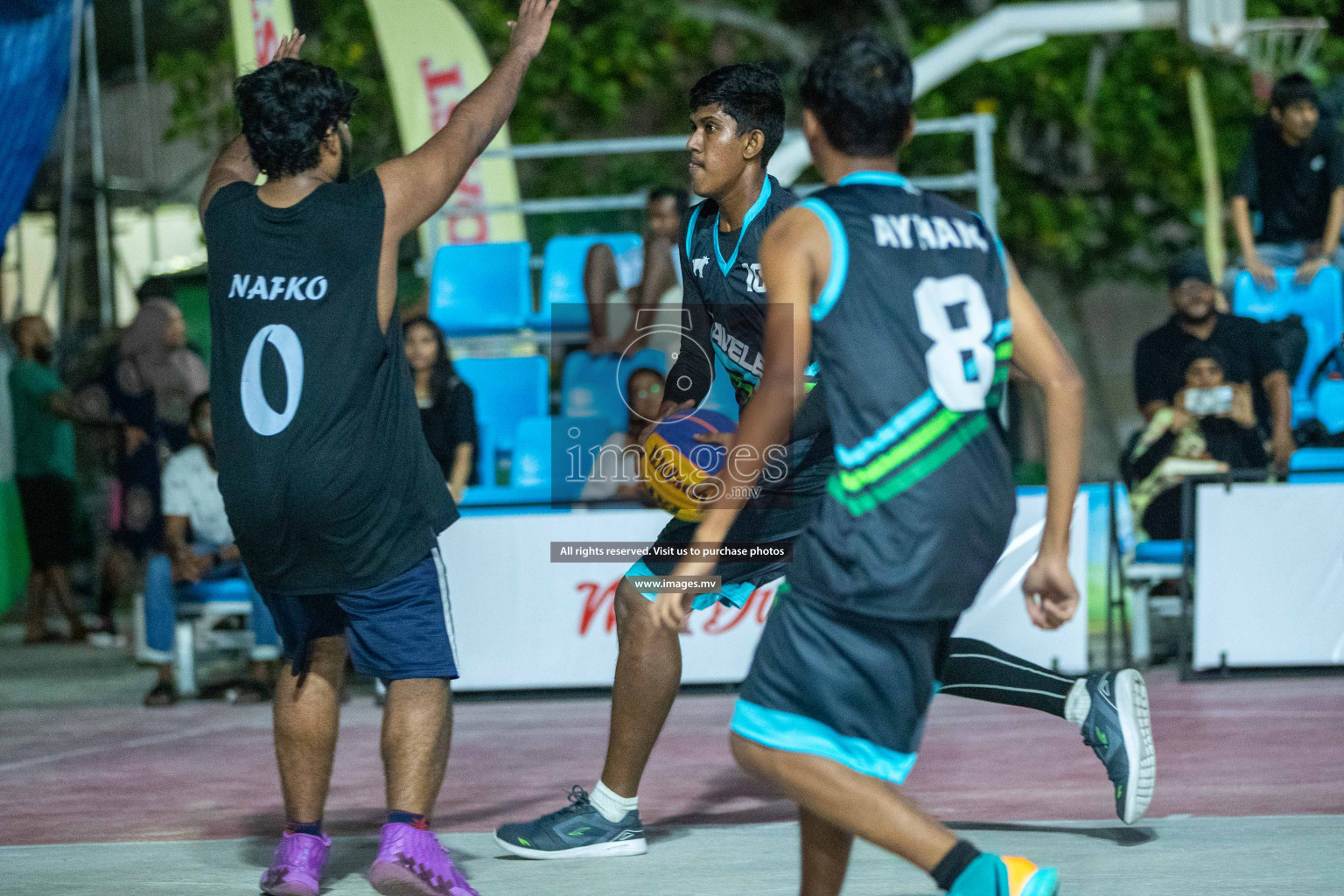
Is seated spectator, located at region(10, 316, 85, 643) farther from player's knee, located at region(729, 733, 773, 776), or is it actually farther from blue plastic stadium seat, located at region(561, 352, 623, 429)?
player's knee, located at region(729, 733, 773, 776)

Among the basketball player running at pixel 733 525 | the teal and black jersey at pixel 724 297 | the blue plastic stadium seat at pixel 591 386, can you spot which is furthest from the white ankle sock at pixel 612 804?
the blue plastic stadium seat at pixel 591 386

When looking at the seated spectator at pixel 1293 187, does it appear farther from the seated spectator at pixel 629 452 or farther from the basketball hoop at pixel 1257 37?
the seated spectator at pixel 629 452

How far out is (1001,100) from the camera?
17797 millimetres

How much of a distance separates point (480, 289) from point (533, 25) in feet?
20.9

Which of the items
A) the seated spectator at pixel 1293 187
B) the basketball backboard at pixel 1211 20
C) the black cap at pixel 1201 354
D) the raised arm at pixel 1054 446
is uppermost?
the basketball backboard at pixel 1211 20

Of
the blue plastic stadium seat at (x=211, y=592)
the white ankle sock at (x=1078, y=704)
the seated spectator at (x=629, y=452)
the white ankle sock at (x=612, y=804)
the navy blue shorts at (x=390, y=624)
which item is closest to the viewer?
the navy blue shorts at (x=390, y=624)

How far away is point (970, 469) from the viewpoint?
130 inches

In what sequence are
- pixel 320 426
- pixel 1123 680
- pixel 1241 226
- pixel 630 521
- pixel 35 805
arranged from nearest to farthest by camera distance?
pixel 320 426
pixel 1123 680
pixel 35 805
pixel 630 521
pixel 1241 226

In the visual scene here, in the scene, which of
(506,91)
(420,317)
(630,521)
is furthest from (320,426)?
(420,317)

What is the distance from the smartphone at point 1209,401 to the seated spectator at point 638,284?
2.92 meters

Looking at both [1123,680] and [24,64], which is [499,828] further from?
[24,64]

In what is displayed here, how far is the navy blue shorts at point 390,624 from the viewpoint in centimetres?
427

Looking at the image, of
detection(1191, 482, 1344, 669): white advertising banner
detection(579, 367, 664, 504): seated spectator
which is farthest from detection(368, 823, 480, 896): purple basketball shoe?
detection(1191, 482, 1344, 669): white advertising banner

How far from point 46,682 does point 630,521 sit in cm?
406
